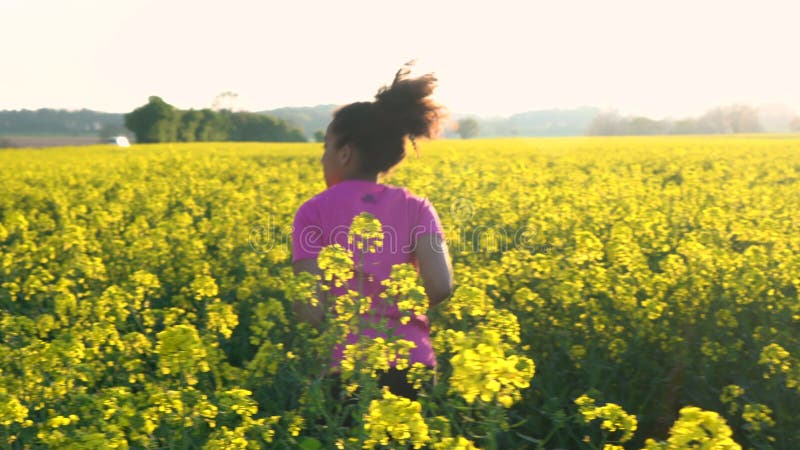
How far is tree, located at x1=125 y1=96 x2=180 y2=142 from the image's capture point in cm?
4953

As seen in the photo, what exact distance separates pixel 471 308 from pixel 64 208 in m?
5.78

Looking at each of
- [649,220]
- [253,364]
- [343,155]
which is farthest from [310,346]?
[649,220]

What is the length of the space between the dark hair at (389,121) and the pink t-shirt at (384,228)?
0.13m

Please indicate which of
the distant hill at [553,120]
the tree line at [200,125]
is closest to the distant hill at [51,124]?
the tree line at [200,125]

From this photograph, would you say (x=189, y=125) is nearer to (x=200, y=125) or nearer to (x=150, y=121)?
(x=200, y=125)

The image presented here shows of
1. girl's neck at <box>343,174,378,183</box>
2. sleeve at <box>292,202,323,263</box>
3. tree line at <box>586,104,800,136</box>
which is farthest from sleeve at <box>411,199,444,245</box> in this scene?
tree line at <box>586,104,800,136</box>

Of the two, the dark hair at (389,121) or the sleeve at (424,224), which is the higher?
the dark hair at (389,121)

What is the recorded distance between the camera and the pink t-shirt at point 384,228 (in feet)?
9.40

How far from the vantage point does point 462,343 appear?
1.89 metres

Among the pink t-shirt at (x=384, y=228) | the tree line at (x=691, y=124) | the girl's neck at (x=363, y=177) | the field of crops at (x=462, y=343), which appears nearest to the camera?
the field of crops at (x=462, y=343)

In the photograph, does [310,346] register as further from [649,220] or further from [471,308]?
[649,220]

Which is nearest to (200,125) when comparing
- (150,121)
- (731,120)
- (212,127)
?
(212,127)

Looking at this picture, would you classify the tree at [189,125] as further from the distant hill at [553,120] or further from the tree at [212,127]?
the distant hill at [553,120]

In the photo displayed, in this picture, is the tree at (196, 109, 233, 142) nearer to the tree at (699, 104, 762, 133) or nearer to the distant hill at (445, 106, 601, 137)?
the tree at (699, 104, 762, 133)
